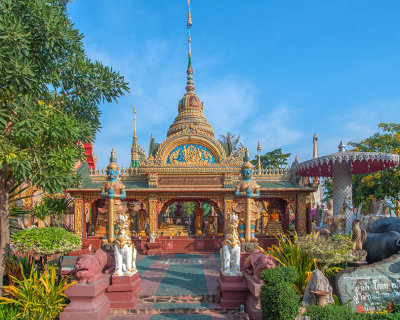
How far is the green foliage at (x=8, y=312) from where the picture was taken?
5.49 meters

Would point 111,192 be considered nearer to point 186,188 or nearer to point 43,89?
point 43,89

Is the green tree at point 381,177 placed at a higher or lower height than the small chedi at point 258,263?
higher

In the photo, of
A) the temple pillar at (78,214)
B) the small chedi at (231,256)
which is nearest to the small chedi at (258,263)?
the small chedi at (231,256)

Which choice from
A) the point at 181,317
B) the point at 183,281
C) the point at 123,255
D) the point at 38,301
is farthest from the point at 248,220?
the point at 38,301

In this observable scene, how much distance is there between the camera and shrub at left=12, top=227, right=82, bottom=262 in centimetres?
650

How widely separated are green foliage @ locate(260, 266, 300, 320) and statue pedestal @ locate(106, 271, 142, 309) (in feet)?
10.1

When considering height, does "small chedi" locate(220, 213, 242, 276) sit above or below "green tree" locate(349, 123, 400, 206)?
below

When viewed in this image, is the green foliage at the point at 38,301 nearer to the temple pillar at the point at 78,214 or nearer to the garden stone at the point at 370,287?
the garden stone at the point at 370,287

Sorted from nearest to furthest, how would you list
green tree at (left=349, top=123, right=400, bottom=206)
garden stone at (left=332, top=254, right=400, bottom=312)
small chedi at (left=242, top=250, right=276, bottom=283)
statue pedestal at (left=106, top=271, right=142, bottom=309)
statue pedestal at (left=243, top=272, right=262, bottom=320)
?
garden stone at (left=332, top=254, right=400, bottom=312) < statue pedestal at (left=243, top=272, right=262, bottom=320) < small chedi at (left=242, top=250, right=276, bottom=283) < statue pedestal at (left=106, top=271, right=142, bottom=309) < green tree at (left=349, top=123, right=400, bottom=206)

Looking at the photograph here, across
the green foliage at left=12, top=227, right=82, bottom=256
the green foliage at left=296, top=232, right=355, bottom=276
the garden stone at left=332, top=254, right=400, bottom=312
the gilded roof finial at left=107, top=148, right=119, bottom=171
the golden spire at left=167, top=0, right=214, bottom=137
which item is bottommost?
the garden stone at left=332, top=254, right=400, bottom=312

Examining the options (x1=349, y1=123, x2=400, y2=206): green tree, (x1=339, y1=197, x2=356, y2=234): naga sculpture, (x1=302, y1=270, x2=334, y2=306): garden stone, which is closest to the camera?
(x1=302, y1=270, x2=334, y2=306): garden stone

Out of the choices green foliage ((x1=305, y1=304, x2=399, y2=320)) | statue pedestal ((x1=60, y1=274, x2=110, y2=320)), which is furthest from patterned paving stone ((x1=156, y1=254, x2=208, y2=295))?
green foliage ((x1=305, y1=304, x2=399, y2=320))

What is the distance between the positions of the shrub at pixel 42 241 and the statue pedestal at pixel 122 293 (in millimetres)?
1420

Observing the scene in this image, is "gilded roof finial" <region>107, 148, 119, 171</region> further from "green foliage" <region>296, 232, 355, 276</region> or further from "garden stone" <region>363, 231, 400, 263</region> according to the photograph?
"garden stone" <region>363, 231, 400, 263</region>
